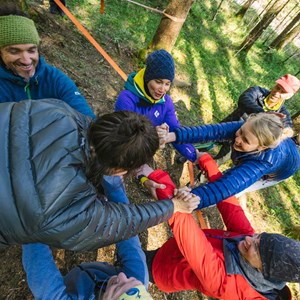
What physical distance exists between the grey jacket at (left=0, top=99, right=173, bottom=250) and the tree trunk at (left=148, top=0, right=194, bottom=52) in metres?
5.02

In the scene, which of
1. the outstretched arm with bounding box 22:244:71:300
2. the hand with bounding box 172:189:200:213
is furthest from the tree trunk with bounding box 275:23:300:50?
the outstretched arm with bounding box 22:244:71:300

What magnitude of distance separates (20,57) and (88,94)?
2.61 metres

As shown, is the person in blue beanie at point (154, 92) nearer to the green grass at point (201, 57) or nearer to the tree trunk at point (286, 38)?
the green grass at point (201, 57)

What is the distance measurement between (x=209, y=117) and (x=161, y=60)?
4.22 meters

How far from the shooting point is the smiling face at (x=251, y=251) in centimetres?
184

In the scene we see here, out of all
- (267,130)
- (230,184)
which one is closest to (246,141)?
(267,130)

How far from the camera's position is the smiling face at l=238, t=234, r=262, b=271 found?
6.04ft

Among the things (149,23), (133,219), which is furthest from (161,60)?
(149,23)

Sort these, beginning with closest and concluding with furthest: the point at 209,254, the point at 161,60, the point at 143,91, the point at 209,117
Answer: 1. the point at 209,254
2. the point at 161,60
3. the point at 143,91
4. the point at 209,117

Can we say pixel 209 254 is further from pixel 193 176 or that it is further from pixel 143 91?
pixel 193 176

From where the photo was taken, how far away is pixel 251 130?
2578 mm

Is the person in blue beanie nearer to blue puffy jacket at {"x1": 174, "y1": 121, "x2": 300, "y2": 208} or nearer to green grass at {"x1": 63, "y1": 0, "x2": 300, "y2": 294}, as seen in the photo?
blue puffy jacket at {"x1": 174, "y1": 121, "x2": 300, "y2": 208}

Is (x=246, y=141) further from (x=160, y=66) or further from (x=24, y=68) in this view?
(x=24, y=68)

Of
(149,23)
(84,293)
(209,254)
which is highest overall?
(209,254)
